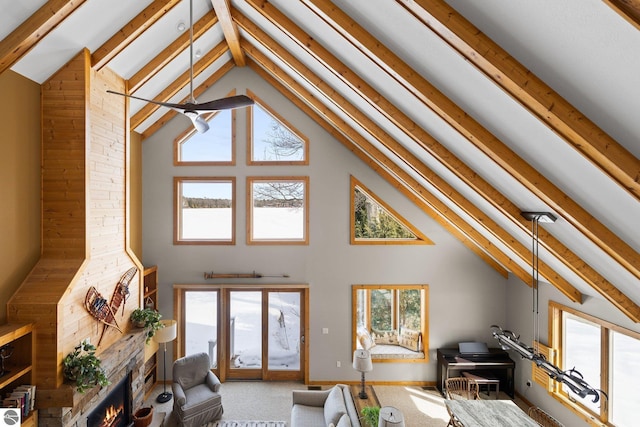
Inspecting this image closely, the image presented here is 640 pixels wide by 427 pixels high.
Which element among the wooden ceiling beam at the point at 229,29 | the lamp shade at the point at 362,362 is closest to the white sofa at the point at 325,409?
the lamp shade at the point at 362,362

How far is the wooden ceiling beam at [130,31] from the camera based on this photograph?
4199mm

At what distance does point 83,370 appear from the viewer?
384 cm

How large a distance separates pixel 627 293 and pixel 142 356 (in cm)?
Result: 634

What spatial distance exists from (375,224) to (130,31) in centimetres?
492

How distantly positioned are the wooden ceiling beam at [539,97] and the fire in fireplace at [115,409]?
534 cm

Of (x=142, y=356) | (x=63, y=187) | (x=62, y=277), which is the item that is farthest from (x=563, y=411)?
(x=63, y=187)

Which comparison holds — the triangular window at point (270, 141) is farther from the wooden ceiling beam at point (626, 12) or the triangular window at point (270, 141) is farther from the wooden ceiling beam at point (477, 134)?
the wooden ceiling beam at point (626, 12)

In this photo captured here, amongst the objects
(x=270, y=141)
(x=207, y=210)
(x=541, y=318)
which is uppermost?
(x=270, y=141)

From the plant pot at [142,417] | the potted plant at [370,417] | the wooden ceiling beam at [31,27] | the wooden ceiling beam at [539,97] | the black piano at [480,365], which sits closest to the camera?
the wooden ceiling beam at [539,97]

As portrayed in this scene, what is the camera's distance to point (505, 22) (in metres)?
1.96

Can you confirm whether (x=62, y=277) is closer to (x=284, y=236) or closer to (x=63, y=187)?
(x=63, y=187)

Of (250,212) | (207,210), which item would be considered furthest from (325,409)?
(207,210)

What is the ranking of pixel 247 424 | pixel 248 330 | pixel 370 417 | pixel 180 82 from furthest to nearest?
pixel 248 330
pixel 180 82
pixel 247 424
pixel 370 417

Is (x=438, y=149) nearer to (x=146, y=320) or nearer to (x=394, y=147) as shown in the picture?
(x=394, y=147)
